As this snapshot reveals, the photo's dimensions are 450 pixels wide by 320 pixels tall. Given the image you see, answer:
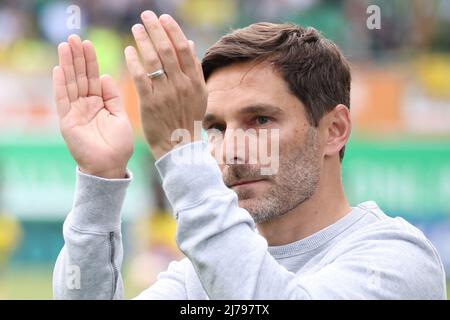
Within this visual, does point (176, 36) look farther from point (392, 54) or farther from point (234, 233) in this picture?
point (392, 54)

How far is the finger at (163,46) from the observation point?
76.6 inches

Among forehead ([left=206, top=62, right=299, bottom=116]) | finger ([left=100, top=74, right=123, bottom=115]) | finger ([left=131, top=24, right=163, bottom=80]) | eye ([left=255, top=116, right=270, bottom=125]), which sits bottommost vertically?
eye ([left=255, top=116, right=270, bottom=125])

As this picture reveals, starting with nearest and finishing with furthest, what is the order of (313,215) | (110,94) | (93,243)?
(93,243) → (110,94) → (313,215)

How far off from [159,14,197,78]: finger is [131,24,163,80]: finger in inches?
1.7

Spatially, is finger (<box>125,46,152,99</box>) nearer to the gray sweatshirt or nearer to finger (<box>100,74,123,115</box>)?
the gray sweatshirt

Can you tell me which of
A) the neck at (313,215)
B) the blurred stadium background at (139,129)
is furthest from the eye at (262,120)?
the blurred stadium background at (139,129)

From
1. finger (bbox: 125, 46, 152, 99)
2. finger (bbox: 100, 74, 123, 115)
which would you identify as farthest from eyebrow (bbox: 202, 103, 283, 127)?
finger (bbox: 125, 46, 152, 99)

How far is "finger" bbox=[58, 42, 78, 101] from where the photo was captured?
2.21m

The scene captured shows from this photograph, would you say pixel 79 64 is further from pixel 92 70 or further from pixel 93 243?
pixel 93 243

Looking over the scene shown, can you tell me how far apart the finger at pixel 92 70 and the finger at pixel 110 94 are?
0.04ft

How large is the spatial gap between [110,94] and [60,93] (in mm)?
125

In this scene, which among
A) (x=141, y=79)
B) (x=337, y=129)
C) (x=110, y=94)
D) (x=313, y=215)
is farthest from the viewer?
(x=337, y=129)

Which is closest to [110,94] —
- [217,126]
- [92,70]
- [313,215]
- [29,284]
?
[92,70]

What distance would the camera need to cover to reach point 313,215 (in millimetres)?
2631
